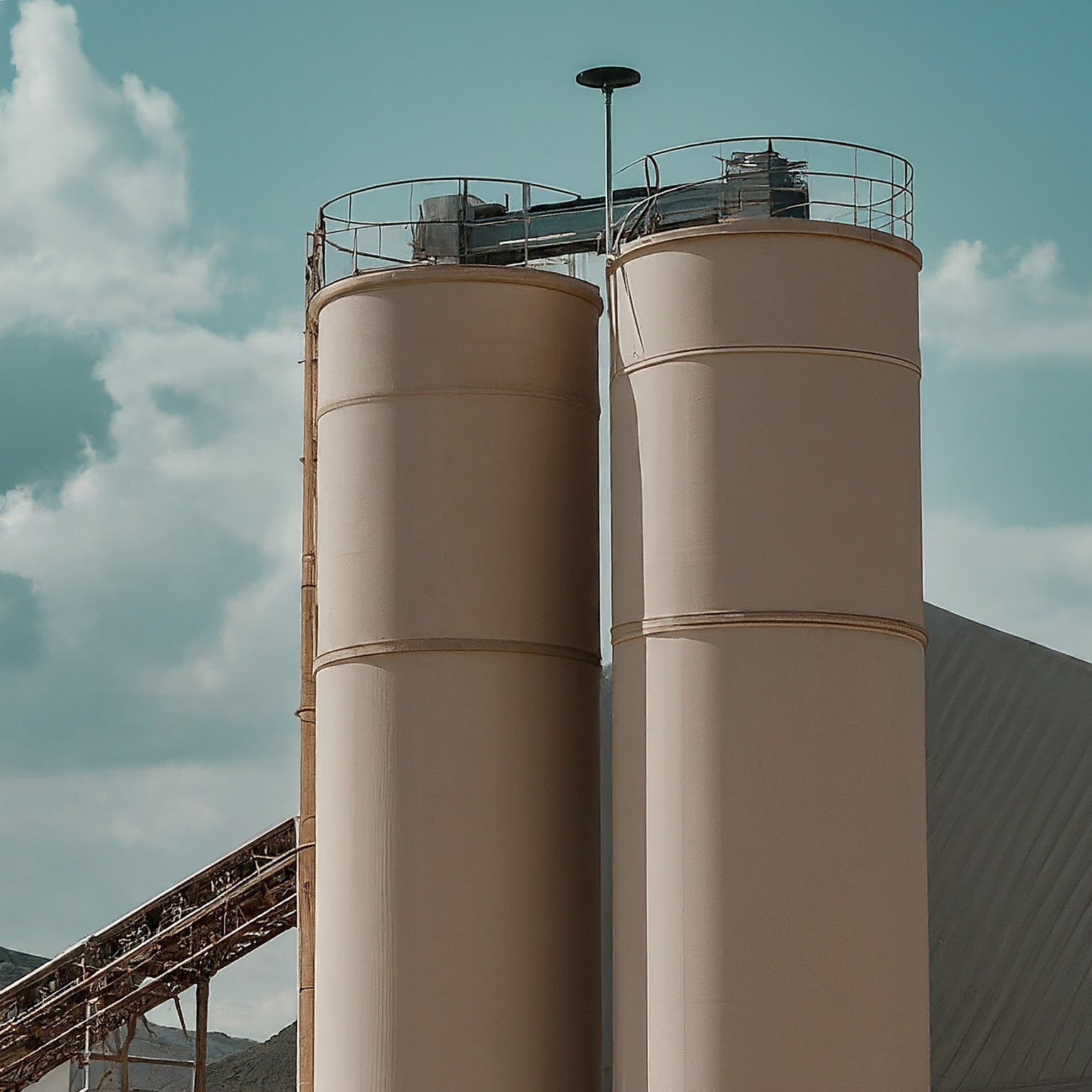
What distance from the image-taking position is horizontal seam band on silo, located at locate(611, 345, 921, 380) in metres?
23.7

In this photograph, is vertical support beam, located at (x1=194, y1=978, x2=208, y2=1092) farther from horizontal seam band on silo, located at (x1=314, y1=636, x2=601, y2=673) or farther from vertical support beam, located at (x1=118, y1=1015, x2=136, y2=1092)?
horizontal seam band on silo, located at (x1=314, y1=636, x2=601, y2=673)

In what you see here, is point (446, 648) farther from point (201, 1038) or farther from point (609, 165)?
point (201, 1038)

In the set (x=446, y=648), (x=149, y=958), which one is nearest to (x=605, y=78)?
(x=446, y=648)

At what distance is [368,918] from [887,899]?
21.8ft

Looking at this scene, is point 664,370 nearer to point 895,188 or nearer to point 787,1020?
point 895,188

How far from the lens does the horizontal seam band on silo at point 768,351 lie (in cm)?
2369

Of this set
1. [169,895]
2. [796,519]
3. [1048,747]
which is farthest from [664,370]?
[169,895]

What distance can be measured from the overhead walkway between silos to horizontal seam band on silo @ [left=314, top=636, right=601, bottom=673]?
329 inches

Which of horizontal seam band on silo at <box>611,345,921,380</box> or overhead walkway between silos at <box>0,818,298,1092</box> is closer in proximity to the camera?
horizontal seam band on silo at <box>611,345,921,380</box>

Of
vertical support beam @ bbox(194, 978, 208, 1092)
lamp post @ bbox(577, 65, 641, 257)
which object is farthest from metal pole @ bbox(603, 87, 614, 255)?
vertical support beam @ bbox(194, 978, 208, 1092)

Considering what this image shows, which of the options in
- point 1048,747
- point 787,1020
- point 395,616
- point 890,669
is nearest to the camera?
point 787,1020

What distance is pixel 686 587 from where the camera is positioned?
2345cm

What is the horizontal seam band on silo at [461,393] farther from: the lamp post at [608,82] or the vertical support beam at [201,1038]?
the vertical support beam at [201,1038]

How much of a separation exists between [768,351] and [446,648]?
5.69 metres
